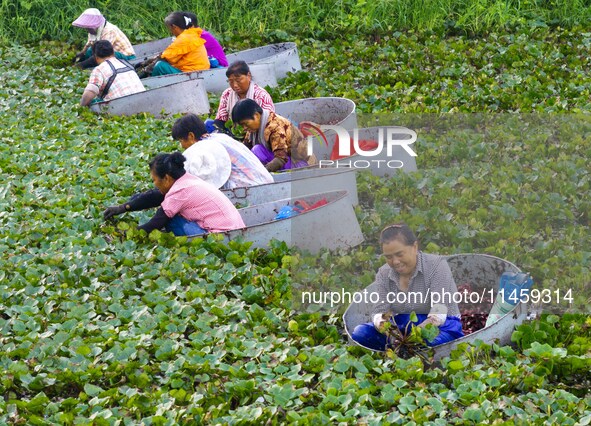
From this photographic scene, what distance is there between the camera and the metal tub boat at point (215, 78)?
1071 centimetres

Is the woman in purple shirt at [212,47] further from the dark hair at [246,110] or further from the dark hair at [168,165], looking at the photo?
the dark hair at [168,165]

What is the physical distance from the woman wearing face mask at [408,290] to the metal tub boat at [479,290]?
0.15 metres

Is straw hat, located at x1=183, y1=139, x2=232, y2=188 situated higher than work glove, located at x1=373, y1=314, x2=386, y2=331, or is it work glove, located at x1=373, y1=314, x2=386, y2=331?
straw hat, located at x1=183, y1=139, x2=232, y2=188

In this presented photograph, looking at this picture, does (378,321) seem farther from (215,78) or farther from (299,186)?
(215,78)

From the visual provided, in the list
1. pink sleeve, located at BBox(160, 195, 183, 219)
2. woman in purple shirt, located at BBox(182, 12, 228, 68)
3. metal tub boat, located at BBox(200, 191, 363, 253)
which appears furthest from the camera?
woman in purple shirt, located at BBox(182, 12, 228, 68)

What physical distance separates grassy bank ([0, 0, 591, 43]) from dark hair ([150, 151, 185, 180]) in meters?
6.28

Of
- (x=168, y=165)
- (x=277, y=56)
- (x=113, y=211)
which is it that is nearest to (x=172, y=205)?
(x=168, y=165)

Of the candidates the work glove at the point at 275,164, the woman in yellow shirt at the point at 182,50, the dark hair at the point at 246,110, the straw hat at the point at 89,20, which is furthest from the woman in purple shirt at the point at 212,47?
the work glove at the point at 275,164

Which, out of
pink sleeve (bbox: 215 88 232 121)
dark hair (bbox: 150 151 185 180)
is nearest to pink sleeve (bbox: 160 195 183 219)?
dark hair (bbox: 150 151 185 180)

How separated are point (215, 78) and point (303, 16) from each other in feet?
8.44

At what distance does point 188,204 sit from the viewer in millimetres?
6898

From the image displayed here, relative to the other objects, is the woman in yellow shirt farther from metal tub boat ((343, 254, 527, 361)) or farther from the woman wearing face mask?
the woman wearing face mask

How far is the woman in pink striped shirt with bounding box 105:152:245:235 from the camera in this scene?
22.6ft

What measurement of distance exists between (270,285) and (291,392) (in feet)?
4.65
